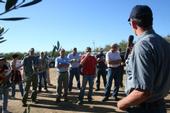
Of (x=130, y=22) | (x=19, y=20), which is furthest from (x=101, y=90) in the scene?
(x=19, y=20)

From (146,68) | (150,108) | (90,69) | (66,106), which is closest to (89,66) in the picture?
(90,69)

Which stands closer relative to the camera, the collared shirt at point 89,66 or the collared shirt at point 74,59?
the collared shirt at point 89,66

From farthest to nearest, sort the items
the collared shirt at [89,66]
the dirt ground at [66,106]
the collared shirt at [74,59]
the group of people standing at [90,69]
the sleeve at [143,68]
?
the collared shirt at [74,59]
the collared shirt at [89,66]
the group of people standing at [90,69]
the dirt ground at [66,106]
the sleeve at [143,68]

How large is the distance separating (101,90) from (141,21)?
48.8 feet

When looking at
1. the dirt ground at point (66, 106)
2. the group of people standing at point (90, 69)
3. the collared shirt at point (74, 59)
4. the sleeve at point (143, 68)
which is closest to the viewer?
the sleeve at point (143, 68)

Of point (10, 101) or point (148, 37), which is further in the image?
point (10, 101)

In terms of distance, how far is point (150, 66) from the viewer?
122 inches

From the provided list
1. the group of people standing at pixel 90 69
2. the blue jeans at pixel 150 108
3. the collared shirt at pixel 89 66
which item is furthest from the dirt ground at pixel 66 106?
the blue jeans at pixel 150 108

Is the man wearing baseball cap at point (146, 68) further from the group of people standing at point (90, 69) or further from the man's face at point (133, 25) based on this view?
the group of people standing at point (90, 69)

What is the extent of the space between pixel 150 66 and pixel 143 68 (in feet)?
0.19

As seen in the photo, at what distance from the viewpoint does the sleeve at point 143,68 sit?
308 centimetres

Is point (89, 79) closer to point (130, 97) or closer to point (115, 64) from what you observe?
point (115, 64)

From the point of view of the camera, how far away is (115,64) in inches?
534

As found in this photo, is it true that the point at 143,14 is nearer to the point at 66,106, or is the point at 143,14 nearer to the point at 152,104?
the point at 152,104
